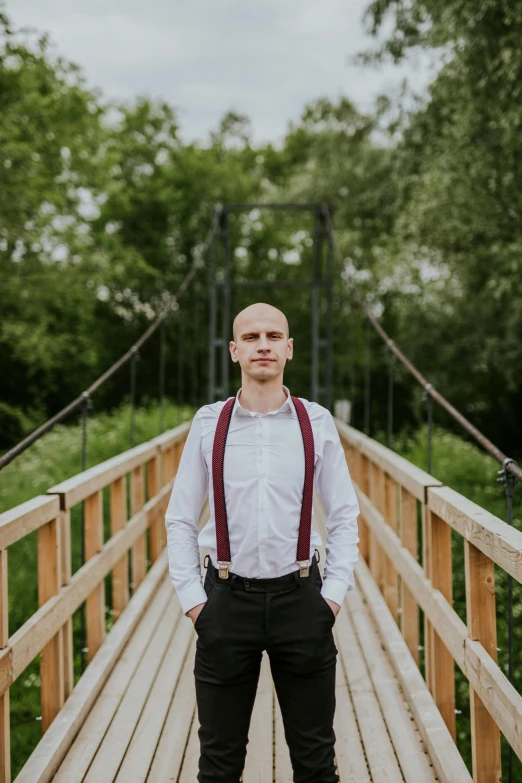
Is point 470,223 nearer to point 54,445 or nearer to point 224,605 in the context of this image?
point 54,445

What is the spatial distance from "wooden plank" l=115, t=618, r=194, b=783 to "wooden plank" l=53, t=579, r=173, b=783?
9cm

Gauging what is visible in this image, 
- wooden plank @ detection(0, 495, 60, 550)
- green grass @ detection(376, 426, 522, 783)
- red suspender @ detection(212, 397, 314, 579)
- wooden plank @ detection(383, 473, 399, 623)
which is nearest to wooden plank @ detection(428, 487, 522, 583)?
red suspender @ detection(212, 397, 314, 579)

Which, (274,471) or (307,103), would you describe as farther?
(307,103)

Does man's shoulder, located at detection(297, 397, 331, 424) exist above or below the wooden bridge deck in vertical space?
above


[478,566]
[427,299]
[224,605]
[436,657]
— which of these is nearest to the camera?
Answer: [224,605]

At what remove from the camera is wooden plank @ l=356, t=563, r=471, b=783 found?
231 centimetres

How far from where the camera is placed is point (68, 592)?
2.71 m

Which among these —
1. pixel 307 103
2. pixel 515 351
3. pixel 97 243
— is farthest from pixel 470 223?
pixel 307 103

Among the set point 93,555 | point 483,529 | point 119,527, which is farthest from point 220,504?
point 119,527

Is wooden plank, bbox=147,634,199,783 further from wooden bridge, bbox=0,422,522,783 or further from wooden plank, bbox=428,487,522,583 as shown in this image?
wooden plank, bbox=428,487,522,583

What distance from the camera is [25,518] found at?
89.1 inches

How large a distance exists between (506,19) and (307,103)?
1661cm

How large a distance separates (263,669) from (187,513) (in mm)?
1656

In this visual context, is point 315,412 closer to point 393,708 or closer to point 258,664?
point 258,664
